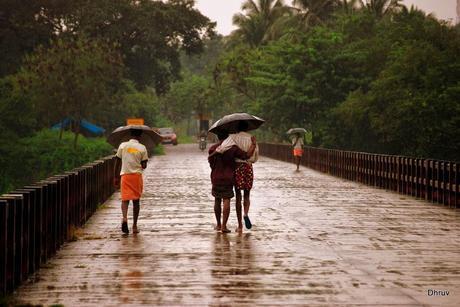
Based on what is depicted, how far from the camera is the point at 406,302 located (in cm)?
805

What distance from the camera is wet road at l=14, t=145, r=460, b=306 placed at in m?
8.46

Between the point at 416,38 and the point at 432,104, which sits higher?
the point at 416,38

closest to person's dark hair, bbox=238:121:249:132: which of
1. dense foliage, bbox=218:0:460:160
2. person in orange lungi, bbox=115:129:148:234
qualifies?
person in orange lungi, bbox=115:129:148:234

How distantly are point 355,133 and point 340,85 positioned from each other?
3.63 metres

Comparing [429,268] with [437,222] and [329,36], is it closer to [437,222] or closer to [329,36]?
[437,222]

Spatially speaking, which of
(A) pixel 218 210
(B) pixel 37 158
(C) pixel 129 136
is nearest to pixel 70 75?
(B) pixel 37 158

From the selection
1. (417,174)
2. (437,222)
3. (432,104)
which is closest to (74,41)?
(432,104)

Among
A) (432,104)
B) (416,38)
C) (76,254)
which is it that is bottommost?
(76,254)

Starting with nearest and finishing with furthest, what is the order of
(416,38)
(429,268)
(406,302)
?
1. (406,302)
2. (429,268)
3. (416,38)

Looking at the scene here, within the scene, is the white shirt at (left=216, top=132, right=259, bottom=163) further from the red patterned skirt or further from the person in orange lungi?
the person in orange lungi

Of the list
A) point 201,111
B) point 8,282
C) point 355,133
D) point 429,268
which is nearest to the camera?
point 8,282

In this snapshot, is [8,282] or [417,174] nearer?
[8,282]

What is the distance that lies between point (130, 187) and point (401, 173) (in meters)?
12.3

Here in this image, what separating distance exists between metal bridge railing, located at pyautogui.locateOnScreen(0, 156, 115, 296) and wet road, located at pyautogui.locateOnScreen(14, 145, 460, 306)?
0.70 ft
